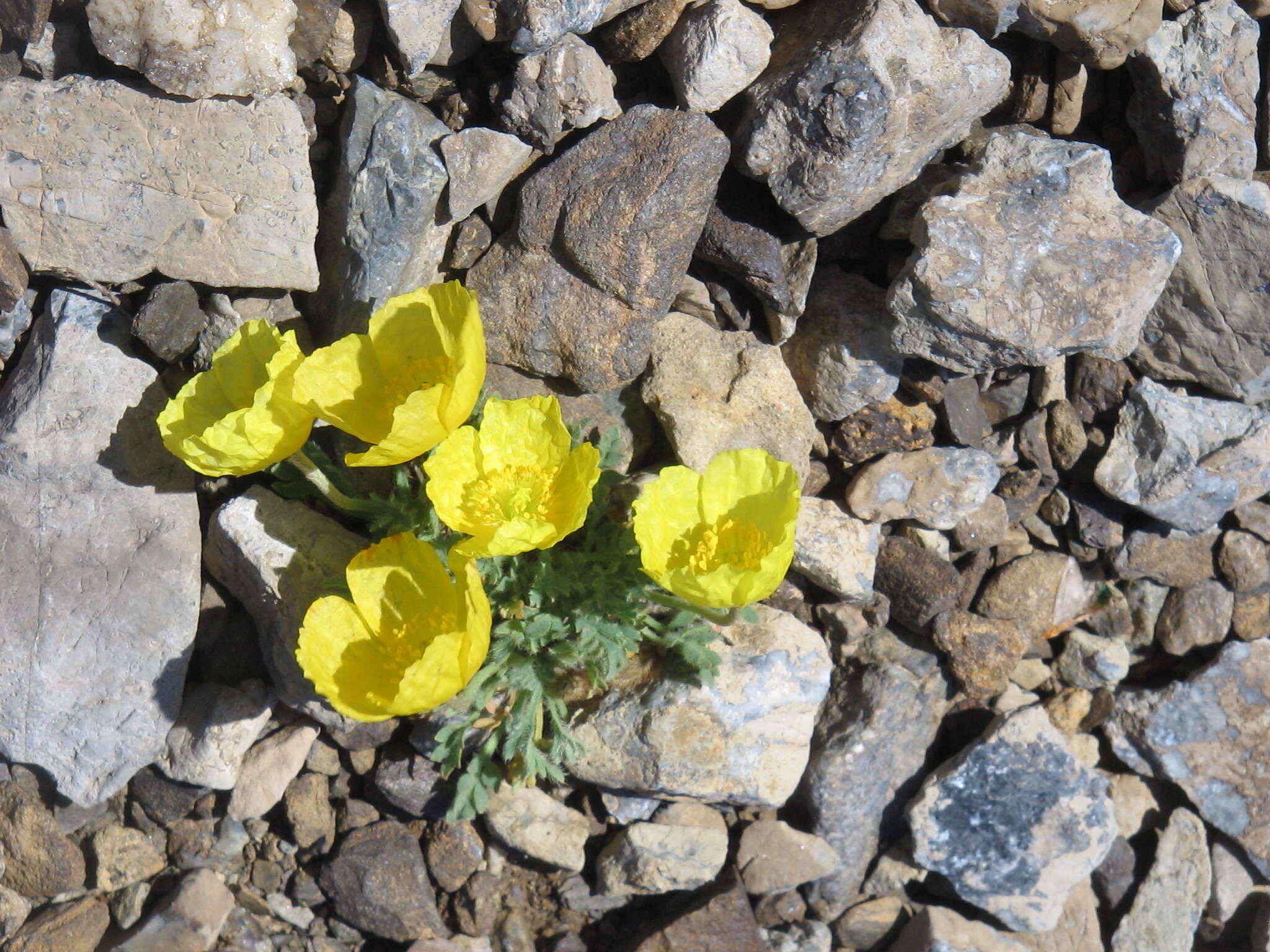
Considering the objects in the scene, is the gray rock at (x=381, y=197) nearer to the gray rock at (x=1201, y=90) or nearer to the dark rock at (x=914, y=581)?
the dark rock at (x=914, y=581)

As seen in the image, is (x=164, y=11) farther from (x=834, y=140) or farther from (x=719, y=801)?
(x=719, y=801)

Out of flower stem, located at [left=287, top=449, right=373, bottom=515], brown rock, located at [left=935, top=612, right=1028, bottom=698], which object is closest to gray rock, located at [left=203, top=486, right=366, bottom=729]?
flower stem, located at [left=287, top=449, right=373, bottom=515]

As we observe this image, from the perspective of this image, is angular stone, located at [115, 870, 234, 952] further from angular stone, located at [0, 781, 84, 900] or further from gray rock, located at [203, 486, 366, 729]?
gray rock, located at [203, 486, 366, 729]

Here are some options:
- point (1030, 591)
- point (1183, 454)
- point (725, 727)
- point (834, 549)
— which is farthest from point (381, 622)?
point (1183, 454)

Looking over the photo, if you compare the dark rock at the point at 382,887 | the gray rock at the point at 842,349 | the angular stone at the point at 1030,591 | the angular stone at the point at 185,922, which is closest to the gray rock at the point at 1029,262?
the gray rock at the point at 842,349

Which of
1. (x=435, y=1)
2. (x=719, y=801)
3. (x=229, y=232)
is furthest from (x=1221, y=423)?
(x=229, y=232)

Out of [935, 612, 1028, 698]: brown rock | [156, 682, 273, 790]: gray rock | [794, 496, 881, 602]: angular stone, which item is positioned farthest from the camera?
[935, 612, 1028, 698]: brown rock
